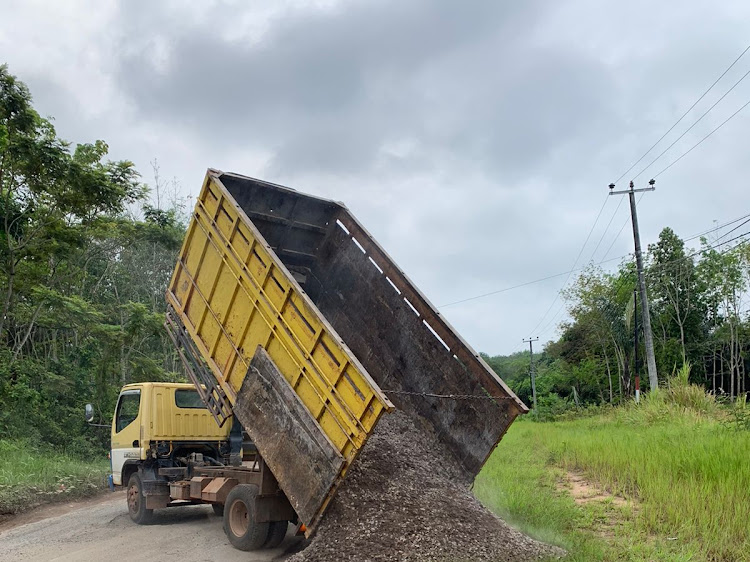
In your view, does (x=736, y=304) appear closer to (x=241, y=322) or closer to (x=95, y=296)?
(x=95, y=296)

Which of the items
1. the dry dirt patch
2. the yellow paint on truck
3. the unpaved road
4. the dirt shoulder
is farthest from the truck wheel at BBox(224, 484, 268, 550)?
the dirt shoulder

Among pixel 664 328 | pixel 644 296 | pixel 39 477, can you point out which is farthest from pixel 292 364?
pixel 664 328

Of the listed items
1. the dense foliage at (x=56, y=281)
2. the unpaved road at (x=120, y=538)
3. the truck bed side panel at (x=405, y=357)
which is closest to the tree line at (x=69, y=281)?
the dense foliage at (x=56, y=281)

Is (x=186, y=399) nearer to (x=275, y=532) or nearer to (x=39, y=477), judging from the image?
(x=275, y=532)

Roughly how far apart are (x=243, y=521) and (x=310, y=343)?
2.08 m

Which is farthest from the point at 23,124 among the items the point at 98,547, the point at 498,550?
the point at 498,550

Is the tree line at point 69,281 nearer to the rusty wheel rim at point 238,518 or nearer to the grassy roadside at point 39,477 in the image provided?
the grassy roadside at point 39,477

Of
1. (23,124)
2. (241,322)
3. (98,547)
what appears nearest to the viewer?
(241,322)

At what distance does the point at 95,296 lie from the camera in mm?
19984

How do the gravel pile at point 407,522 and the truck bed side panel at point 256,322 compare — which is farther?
the truck bed side panel at point 256,322

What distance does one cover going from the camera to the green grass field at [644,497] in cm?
516

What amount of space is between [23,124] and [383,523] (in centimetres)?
1223

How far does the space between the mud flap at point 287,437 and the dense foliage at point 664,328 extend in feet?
74.5

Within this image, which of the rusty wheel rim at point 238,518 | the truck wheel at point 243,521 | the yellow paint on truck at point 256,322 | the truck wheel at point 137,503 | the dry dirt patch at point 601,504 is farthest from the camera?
the truck wheel at point 137,503
